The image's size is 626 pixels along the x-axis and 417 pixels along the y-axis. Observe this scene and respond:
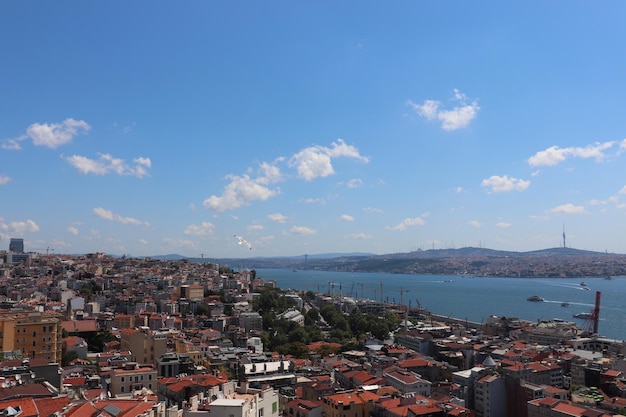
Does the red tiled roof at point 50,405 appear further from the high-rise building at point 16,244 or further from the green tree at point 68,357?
the high-rise building at point 16,244

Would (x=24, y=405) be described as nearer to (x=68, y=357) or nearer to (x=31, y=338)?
(x=31, y=338)

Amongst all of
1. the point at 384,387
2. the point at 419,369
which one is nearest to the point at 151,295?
the point at 419,369

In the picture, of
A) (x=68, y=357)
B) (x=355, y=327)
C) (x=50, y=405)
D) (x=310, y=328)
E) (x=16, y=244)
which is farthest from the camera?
(x=16, y=244)

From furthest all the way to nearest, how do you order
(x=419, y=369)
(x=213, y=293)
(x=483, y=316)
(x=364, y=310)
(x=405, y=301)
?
1. (x=405, y=301)
2. (x=483, y=316)
3. (x=364, y=310)
4. (x=213, y=293)
5. (x=419, y=369)

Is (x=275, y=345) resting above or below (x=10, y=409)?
below

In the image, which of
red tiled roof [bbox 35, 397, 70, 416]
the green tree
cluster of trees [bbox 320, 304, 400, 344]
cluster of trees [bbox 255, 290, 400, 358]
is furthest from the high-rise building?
red tiled roof [bbox 35, 397, 70, 416]

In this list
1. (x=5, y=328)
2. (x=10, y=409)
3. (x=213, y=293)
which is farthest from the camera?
(x=213, y=293)

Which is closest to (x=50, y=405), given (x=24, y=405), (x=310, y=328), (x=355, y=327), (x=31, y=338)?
(x=24, y=405)

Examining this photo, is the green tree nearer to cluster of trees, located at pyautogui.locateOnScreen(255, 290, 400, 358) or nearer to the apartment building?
the apartment building

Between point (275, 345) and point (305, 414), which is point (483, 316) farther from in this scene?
point (305, 414)
